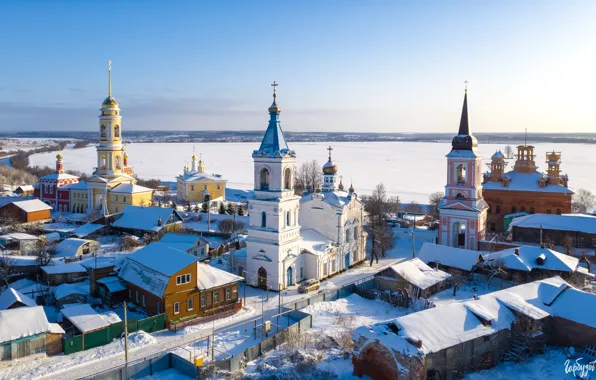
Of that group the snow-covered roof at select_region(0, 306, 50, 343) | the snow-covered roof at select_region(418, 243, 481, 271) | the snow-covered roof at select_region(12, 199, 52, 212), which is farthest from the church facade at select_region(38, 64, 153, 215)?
the snow-covered roof at select_region(0, 306, 50, 343)

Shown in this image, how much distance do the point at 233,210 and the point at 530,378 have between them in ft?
102

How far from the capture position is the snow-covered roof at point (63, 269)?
2394cm

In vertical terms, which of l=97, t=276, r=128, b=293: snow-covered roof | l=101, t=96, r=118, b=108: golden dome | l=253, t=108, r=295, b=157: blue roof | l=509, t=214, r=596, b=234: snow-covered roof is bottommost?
l=97, t=276, r=128, b=293: snow-covered roof

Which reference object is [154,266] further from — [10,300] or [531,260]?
[531,260]

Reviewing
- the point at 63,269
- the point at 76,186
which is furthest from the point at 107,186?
the point at 63,269

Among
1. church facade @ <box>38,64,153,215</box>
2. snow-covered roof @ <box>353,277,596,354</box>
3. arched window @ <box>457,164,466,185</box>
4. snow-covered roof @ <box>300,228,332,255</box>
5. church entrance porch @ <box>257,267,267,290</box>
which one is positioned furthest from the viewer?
church facade @ <box>38,64,153,215</box>

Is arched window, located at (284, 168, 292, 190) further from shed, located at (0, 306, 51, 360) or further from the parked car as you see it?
shed, located at (0, 306, 51, 360)

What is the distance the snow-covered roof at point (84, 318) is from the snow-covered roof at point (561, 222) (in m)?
23.4

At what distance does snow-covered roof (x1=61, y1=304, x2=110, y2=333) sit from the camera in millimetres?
17541

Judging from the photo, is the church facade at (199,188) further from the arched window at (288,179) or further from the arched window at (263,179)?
the arched window at (288,179)

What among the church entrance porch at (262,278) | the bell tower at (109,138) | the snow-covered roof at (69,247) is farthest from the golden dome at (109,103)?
the church entrance porch at (262,278)

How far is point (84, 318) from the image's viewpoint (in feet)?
59.3

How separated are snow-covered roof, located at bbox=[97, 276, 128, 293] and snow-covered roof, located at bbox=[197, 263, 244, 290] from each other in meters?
3.32

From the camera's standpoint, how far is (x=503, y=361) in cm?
1647
